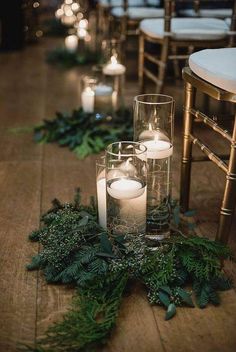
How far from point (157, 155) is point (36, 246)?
1.35 ft

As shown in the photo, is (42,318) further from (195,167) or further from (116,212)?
(195,167)

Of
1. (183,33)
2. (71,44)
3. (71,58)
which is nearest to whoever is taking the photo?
(183,33)

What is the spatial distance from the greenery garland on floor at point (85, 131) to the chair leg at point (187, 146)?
587mm

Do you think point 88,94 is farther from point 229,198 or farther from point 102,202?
point 229,198

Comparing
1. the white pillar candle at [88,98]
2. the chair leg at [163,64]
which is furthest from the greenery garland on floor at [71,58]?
the chair leg at [163,64]

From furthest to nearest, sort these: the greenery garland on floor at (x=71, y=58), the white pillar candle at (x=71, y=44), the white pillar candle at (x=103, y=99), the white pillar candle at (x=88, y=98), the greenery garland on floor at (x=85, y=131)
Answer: the white pillar candle at (x=71, y=44) < the greenery garland on floor at (x=71, y=58) < the white pillar candle at (x=103, y=99) < the white pillar candle at (x=88, y=98) < the greenery garland on floor at (x=85, y=131)

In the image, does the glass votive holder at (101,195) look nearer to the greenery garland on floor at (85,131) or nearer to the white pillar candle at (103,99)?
the greenery garland on floor at (85,131)

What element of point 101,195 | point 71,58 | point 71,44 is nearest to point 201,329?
point 101,195

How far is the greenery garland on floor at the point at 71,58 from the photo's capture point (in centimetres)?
415

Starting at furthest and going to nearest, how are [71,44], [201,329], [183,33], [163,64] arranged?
[71,44] < [163,64] < [183,33] < [201,329]

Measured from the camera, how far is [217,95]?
1238 millimetres

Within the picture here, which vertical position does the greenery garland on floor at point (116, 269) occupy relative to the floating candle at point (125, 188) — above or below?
below

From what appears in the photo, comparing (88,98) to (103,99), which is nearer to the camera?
(88,98)

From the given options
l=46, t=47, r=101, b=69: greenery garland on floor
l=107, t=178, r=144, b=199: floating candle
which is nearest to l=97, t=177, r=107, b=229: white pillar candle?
l=107, t=178, r=144, b=199: floating candle
